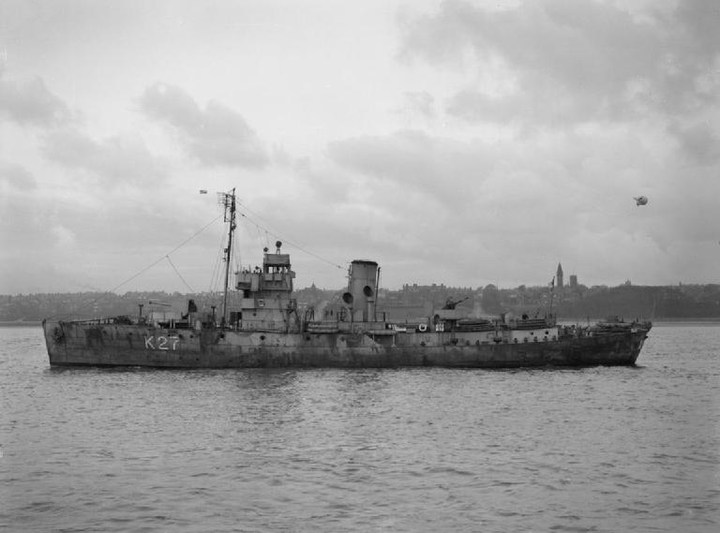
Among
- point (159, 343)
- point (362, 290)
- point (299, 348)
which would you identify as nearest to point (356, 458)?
point (299, 348)

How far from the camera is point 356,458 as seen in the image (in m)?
22.3

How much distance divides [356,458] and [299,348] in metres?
28.3

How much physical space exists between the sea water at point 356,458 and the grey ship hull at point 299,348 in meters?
8.10

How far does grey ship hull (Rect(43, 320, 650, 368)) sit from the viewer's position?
49344mm

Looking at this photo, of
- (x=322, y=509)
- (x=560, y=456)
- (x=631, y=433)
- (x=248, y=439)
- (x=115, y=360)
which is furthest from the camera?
(x=115, y=360)

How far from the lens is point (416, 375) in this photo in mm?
46625

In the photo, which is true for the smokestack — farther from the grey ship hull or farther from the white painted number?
the white painted number

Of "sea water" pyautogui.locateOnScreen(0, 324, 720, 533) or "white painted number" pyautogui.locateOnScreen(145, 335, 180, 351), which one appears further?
"white painted number" pyautogui.locateOnScreen(145, 335, 180, 351)

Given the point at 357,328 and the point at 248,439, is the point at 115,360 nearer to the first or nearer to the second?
the point at 357,328

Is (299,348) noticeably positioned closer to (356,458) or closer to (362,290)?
(362,290)

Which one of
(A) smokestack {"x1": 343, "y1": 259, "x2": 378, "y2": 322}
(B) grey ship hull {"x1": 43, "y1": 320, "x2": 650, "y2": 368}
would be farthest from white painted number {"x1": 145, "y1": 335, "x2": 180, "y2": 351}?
(A) smokestack {"x1": 343, "y1": 259, "x2": 378, "y2": 322}

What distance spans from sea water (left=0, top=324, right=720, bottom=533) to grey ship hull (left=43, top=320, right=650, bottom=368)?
26.6ft

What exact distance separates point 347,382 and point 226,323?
1351 cm

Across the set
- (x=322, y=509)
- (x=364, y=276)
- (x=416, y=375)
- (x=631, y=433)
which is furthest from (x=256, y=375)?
(x=322, y=509)
